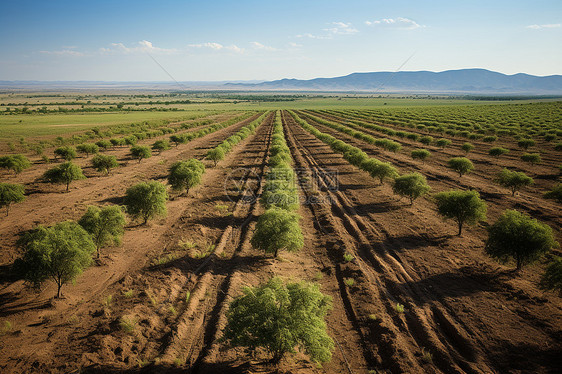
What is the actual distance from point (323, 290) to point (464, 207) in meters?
11.8

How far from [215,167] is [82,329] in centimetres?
2987

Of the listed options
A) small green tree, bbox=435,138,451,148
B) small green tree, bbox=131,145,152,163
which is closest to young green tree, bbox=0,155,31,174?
small green tree, bbox=131,145,152,163

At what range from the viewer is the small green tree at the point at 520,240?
13977 mm

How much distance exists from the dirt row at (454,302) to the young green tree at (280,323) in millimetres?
3142

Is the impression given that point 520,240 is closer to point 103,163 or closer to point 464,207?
point 464,207

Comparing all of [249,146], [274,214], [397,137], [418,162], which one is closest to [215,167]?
[249,146]

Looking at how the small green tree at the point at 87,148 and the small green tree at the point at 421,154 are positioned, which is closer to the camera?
the small green tree at the point at 421,154

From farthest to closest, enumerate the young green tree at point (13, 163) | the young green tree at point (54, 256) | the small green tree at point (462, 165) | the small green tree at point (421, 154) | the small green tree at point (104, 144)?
the small green tree at point (104, 144)
the small green tree at point (421, 154)
the young green tree at point (13, 163)
the small green tree at point (462, 165)
the young green tree at point (54, 256)

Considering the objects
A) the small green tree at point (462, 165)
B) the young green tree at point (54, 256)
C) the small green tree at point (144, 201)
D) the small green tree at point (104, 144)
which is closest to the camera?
the young green tree at point (54, 256)

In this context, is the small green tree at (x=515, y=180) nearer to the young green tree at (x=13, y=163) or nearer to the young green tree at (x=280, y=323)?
the young green tree at (x=280, y=323)

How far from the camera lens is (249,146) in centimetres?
5472

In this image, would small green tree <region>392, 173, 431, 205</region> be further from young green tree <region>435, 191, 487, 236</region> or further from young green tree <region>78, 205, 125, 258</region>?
young green tree <region>78, 205, 125, 258</region>

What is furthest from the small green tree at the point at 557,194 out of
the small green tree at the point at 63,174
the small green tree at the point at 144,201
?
the small green tree at the point at 63,174

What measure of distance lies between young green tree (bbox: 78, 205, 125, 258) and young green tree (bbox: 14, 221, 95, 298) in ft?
7.55
